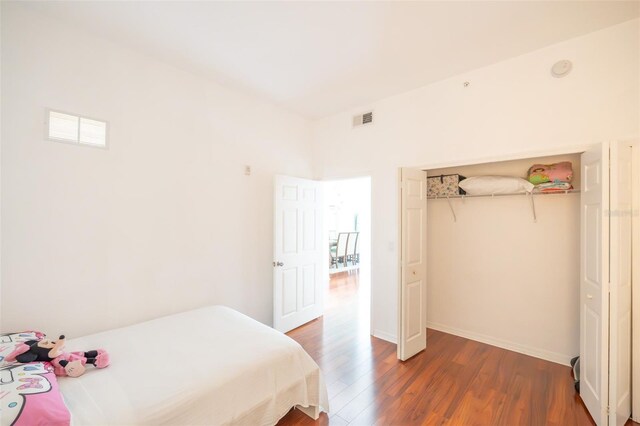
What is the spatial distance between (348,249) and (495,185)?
4648 mm

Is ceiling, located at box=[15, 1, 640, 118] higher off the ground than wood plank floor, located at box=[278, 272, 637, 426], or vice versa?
ceiling, located at box=[15, 1, 640, 118]

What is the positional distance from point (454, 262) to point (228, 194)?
2.99 meters

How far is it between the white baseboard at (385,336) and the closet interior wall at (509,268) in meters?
0.70

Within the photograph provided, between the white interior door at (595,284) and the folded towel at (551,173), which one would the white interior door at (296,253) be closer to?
the folded towel at (551,173)

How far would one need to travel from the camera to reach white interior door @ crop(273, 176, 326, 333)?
3479 millimetres

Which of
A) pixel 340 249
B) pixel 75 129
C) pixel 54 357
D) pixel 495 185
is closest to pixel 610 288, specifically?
pixel 495 185

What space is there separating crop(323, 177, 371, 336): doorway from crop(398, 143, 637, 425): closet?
3.58 feet

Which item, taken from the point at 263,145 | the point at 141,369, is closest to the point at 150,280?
the point at 141,369

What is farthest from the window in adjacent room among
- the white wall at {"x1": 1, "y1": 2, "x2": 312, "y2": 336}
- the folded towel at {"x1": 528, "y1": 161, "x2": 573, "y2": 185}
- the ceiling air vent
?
the folded towel at {"x1": 528, "y1": 161, "x2": 573, "y2": 185}

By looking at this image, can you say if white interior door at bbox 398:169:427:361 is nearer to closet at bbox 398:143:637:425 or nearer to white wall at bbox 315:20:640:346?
closet at bbox 398:143:637:425

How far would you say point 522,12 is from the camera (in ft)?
6.66

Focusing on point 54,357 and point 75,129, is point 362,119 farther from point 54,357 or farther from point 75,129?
point 54,357

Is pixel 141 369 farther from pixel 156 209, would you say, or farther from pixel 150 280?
pixel 156 209

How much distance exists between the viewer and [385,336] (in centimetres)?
340
